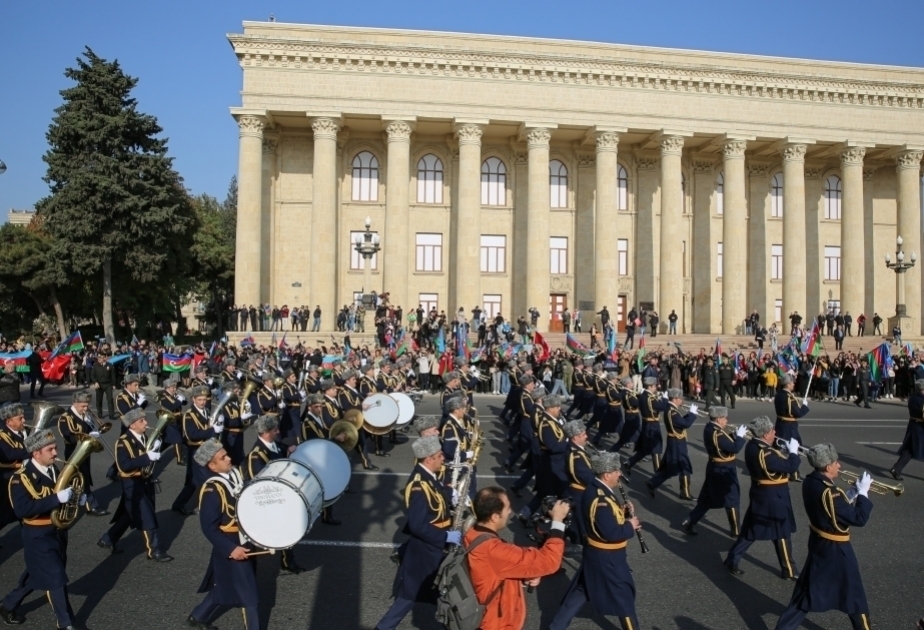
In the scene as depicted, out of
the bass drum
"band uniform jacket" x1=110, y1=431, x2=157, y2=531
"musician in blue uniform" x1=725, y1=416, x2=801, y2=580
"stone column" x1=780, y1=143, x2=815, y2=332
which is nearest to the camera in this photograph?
the bass drum

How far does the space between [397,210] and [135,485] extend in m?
33.6

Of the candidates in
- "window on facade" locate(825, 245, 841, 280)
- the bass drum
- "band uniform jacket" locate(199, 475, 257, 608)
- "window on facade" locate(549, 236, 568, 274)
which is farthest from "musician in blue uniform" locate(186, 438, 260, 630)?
"window on facade" locate(825, 245, 841, 280)

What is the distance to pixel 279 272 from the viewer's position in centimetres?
4456

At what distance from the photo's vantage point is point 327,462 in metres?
7.89

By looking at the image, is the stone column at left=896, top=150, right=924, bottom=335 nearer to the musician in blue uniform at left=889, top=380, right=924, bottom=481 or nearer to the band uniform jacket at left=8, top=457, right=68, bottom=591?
the musician in blue uniform at left=889, top=380, right=924, bottom=481

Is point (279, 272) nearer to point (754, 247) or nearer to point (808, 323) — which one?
point (754, 247)

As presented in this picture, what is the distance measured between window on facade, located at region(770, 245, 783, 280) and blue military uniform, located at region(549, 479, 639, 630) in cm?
4619

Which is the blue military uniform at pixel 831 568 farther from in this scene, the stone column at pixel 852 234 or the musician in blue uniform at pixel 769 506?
the stone column at pixel 852 234

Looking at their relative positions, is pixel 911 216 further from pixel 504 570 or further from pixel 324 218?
pixel 504 570

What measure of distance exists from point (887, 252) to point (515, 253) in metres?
24.3

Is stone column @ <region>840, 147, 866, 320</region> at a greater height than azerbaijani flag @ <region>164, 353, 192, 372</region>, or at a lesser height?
greater

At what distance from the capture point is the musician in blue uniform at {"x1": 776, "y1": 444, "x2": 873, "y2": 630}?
264 inches

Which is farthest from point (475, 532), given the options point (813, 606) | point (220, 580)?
point (813, 606)

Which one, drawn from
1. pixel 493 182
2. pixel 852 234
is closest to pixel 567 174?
pixel 493 182
